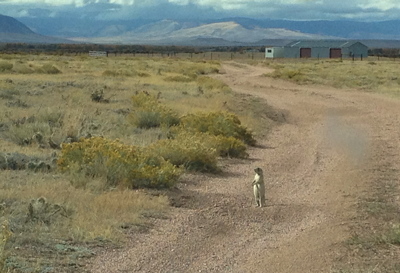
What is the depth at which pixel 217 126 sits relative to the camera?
1773 centimetres

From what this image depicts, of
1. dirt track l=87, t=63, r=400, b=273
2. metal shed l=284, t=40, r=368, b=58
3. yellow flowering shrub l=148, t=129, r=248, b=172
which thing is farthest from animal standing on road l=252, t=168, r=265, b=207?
metal shed l=284, t=40, r=368, b=58

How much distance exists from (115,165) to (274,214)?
2908 mm

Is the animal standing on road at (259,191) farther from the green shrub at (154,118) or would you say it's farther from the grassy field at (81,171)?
the green shrub at (154,118)

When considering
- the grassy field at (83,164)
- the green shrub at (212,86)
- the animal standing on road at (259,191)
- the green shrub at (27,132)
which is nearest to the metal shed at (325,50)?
the green shrub at (212,86)

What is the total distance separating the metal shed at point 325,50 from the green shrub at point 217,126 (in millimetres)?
95167

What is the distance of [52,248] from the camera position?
7648 millimetres

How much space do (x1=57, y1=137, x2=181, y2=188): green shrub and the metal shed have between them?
10196 cm

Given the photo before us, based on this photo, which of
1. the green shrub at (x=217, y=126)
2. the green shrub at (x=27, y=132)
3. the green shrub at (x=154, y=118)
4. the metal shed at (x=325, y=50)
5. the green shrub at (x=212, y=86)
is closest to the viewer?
the green shrub at (x=27, y=132)

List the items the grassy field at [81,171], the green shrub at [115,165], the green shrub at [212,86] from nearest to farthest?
the grassy field at [81,171] → the green shrub at [115,165] → the green shrub at [212,86]

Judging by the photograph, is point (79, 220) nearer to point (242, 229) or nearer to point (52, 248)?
point (52, 248)

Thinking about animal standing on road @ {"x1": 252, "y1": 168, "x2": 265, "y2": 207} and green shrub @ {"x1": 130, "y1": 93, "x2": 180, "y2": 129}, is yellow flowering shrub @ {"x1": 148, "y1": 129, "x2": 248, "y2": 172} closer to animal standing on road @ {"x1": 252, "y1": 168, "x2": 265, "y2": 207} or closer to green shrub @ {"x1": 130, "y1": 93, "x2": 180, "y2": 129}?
animal standing on road @ {"x1": 252, "y1": 168, "x2": 265, "y2": 207}

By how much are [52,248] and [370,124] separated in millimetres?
17372

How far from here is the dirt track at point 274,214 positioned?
303 inches

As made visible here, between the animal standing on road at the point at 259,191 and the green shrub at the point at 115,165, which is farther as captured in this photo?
the green shrub at the point at 115,165
